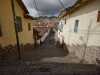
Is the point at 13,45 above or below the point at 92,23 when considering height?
below

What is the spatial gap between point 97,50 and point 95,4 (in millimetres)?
2568

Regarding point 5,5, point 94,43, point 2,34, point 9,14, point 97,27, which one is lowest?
point 94,43

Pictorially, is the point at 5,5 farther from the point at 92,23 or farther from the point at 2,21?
the point at 92,23

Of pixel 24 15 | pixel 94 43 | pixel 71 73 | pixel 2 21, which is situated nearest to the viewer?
pixel 71 73

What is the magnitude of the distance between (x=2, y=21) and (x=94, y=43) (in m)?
5.97

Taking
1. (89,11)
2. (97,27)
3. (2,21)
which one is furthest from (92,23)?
(2,21)

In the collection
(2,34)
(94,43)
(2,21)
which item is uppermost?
(2,21)

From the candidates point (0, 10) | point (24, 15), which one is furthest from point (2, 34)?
point (24, 15)

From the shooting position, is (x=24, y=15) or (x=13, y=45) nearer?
(x=13, y=45)

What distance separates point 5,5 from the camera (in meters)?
5.87

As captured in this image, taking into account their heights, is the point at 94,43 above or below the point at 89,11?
below

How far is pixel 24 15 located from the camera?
891 centimetres

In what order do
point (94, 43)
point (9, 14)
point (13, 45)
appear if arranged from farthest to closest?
point (13, 45), point (9, 14), point (94, 43)

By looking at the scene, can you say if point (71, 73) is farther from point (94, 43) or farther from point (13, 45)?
point (13, 45)
